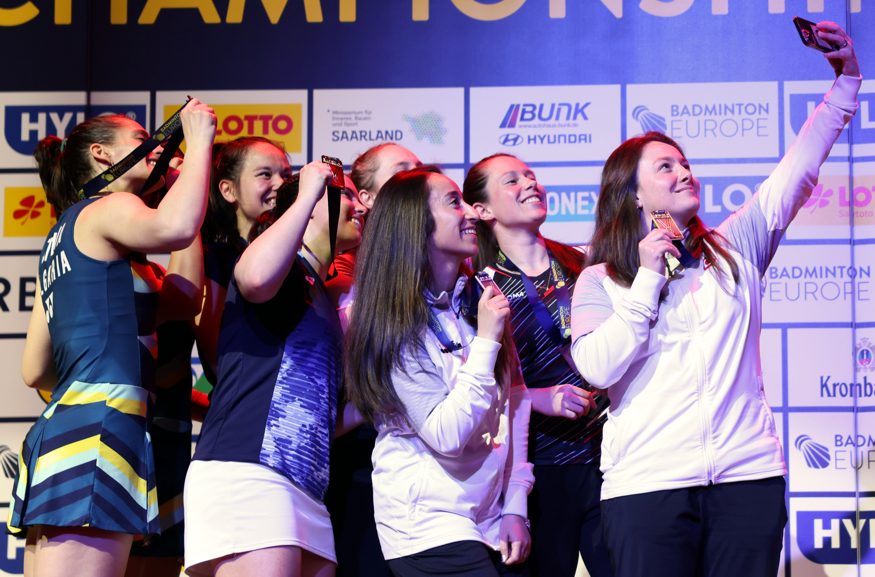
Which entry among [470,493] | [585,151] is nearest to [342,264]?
[470,493]

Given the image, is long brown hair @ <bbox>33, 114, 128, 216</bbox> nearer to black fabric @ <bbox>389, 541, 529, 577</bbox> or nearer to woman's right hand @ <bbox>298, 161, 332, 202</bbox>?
woman's right hand @ <bbox>298, 161, 332, 202</bbox>

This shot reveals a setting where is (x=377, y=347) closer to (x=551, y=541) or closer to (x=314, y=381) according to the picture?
(x=314, y=381)

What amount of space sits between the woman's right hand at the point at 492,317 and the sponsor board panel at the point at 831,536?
7.37 feet

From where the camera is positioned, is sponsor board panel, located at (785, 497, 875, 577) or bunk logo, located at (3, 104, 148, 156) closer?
sponsor board panel, located at (785, 497, 875, 577)

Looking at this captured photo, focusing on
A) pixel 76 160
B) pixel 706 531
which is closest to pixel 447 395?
pixel 706 531

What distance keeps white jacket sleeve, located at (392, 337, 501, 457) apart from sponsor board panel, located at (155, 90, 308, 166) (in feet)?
7.21

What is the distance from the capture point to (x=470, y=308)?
100 inches

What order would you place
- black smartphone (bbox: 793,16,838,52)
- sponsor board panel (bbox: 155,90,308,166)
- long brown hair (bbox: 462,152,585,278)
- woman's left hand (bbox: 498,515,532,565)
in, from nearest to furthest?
woman's left hand (bbox: 498,515,532,565) < black smartphone (bbox: 793,16,838,52) < long brown hair (bbox: 462,152,585,278) < sponsor board panel (bbox: 155,90,308,166)

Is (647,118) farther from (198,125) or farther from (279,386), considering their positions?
(279,386)

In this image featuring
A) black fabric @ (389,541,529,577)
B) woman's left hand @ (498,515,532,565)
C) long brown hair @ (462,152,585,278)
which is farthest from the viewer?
long brown hair @ (462,152,585,278)

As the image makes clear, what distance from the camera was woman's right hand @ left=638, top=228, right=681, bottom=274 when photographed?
8.07ft

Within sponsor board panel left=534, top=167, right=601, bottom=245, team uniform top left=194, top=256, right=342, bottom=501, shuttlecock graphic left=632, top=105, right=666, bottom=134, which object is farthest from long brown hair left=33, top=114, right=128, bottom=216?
shuttlecock graphic left=632, top=105, right=666, bottom=134

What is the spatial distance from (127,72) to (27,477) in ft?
7.89

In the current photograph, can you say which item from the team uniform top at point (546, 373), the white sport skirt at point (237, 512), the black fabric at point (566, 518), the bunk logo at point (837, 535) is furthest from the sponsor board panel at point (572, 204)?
the white sport skirt at point (237, 512)
